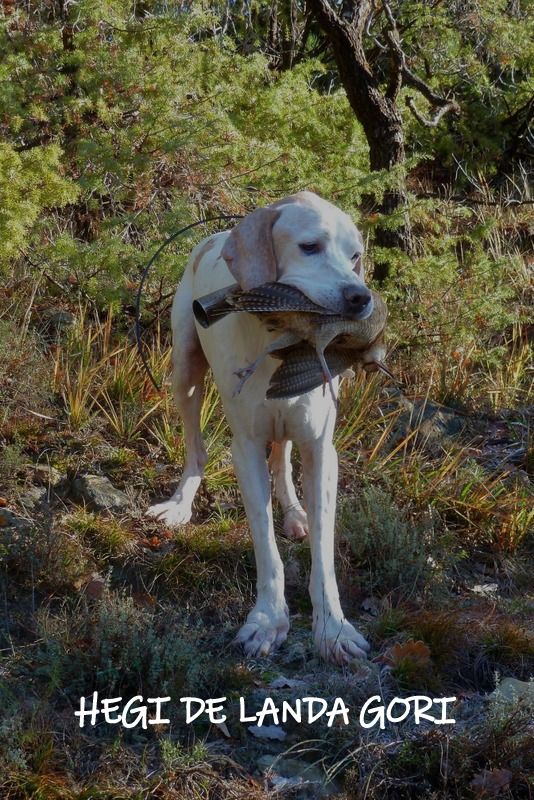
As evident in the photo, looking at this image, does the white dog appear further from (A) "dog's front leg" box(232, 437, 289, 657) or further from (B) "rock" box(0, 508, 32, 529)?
(B) "rock" box(0, 508, 32, 529)

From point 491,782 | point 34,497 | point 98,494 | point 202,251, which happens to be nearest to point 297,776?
point 491,782

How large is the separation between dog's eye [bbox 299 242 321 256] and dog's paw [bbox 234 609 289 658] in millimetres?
1367

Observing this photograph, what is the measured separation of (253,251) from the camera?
12.2 ft

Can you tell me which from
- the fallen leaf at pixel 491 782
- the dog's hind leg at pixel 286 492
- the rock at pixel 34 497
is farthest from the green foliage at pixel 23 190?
the fallen leaf at pixel 491 782

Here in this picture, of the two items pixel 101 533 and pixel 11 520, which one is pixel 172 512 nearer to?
pixel 101 533

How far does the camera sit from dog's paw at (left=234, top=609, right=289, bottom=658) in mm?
3877

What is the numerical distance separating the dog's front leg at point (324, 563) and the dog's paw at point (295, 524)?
0.84 meters

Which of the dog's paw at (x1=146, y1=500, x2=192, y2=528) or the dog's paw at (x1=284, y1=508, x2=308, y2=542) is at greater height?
the dog's paw at (x1=146, y1=500, x2=192, y2=528)

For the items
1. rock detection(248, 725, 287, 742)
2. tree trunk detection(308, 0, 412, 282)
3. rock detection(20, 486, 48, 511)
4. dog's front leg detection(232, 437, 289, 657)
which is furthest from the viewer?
tree trunk detection(308, 0, 412, 282)

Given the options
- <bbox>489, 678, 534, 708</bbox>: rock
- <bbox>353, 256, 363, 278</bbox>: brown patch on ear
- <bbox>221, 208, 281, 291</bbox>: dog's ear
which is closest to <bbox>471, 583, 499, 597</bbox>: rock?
<bbox>489, 678, 534, 708</bbox>: rock

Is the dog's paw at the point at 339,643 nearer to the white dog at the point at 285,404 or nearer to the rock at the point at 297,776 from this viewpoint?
the white dog at the point at 285,404

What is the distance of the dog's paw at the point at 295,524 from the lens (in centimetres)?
484

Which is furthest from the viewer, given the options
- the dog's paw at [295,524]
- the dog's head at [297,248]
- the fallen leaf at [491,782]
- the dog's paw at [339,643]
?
the dog's paw at [295,524]

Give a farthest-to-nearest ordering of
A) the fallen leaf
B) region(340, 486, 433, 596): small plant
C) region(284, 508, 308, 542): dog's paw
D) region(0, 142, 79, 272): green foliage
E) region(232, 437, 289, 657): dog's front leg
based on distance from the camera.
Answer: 1. region(0, 142, 79, 272): green foliage
2. region(284, 508, 308, 542): dog's paw
3. region(340, 486, 433, 596): small plant
4. region(232, 437, 289, 657): dog's front leg
5. the fallen leaf
